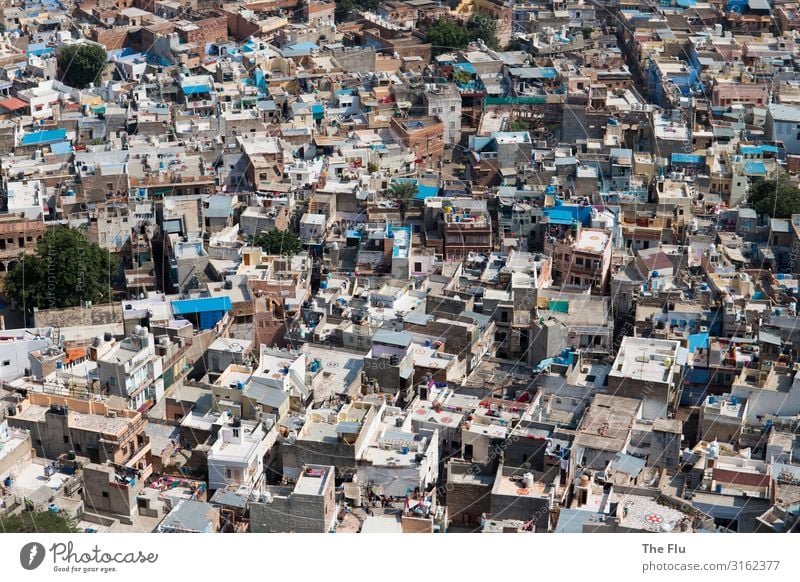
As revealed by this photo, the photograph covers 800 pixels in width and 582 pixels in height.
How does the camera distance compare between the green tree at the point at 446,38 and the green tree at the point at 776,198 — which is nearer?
the green tree at the point at 776,198

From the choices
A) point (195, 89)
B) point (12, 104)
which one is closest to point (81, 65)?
point (12, 104)

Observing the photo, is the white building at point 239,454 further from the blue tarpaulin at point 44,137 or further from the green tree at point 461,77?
the green tree at point 461,77

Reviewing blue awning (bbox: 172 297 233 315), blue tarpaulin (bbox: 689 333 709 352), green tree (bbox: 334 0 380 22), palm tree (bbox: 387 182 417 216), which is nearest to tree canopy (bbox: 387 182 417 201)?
palm tree (bbox: 387 182 417 216)

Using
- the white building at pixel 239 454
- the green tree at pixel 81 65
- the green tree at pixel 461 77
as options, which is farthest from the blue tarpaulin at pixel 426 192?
the green tree at pixel 81 65

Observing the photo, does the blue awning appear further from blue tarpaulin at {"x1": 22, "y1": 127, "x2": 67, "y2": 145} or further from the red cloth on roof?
the red cloth on roof

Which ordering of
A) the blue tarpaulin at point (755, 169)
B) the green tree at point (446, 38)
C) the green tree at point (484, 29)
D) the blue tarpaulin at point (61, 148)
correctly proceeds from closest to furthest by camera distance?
the blue tarpaulin at point (755, 169) < the blue tarpaulin at point (61, 148) < the green tree at point (446, 38) < the green tree at point (484, 29)

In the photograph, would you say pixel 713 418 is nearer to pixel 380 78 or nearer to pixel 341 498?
pixel 341 498
